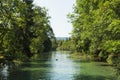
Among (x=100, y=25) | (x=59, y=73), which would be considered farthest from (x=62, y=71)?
(x=100, y=25)

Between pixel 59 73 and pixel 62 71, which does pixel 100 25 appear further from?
pixel 62 71

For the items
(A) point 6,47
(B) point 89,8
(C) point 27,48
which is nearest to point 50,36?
(C) point 27,48

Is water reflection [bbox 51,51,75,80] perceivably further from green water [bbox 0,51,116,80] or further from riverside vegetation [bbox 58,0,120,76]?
riverside vegetation [bbox 58,0,120,76]

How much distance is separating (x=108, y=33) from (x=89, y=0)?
15.6 m

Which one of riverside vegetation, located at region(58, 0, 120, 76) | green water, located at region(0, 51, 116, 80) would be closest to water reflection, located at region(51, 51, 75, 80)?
green water, located at region(0, 51, 116, 80)

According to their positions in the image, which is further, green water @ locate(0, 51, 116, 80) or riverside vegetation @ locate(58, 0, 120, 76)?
green water @ locate(0, 51, 116, 80)

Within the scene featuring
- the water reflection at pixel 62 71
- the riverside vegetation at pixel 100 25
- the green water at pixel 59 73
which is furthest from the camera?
the water reflection at pixel 62 71

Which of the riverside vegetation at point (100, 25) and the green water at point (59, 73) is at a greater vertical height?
the riverside vegetation at point (100, 25)

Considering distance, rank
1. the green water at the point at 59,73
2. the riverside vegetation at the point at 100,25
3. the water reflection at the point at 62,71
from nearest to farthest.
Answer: the riverside vegetation at the point at 100,25, the green water at the point at 59,73, the water reflection at the point at 62,71

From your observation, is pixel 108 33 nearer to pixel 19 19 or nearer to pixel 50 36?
pixel 19 19

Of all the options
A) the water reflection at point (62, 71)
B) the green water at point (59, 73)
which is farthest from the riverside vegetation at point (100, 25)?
the water reflection at point (62, 71)

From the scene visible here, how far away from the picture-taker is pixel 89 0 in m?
50.0

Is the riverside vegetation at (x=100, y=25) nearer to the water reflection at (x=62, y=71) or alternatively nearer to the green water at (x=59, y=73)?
the green water at (x=59, y=73)

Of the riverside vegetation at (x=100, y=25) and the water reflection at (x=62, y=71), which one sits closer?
the riverside vegetation at (x=100, y=25)
